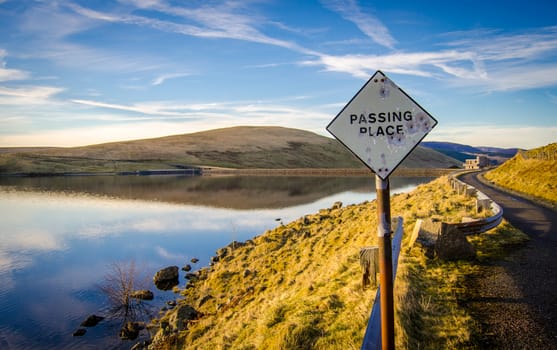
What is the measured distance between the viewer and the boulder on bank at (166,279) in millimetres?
17380

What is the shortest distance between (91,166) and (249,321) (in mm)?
126018

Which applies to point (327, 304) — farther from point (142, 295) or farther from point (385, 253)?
point (142, 295)

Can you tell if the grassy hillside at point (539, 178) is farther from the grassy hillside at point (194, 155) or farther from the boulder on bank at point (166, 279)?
the grassy hillside at point (194, 155)

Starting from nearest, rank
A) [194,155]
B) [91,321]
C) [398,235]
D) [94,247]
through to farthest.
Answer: [398,235]
[91,321]
[94,247]
[194,155]

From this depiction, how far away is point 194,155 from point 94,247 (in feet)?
432

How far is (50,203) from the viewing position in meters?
47.2

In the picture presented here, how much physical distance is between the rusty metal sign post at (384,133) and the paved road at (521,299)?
262 cm

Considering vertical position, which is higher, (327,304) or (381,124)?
(381,124)

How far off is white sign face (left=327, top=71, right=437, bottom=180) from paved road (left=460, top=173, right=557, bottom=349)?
3.34 meters

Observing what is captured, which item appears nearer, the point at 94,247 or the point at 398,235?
the point at 398,235

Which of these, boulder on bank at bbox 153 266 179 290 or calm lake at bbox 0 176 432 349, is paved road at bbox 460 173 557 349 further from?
boulder on bank at bbox 153 266 179 290

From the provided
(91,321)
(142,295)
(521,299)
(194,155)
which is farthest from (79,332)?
(194,155)

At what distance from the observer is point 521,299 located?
661cm

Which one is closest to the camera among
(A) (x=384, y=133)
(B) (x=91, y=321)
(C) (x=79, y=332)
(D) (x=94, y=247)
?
(A) (x=384, y=133)
